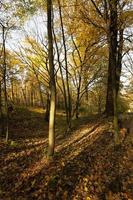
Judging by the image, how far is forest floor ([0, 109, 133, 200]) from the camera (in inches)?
287

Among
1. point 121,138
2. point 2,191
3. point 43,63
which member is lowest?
point 2,191

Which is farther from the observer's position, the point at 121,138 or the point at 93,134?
the point at 93,134

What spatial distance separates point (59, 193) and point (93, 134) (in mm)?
5635

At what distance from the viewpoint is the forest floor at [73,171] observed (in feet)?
23.9

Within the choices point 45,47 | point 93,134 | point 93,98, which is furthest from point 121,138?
point 93,98

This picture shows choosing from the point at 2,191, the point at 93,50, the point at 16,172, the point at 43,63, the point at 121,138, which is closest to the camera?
the point at 2,191

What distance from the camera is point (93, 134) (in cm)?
1266

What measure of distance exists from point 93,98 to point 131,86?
200 inches

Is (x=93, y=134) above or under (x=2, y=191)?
above

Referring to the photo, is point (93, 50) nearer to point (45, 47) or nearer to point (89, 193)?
point (45, 47)

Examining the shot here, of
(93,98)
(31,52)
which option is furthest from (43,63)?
(93,98)

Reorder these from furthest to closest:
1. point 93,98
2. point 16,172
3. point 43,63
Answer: point 93,98
point 43,63
point 16,172

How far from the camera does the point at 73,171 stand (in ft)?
28.0

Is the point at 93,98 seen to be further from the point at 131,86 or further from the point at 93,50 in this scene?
the point at 93,50
